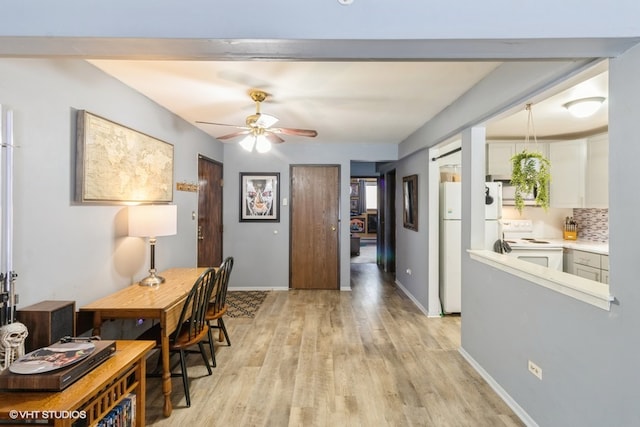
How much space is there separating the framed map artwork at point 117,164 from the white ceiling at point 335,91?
44 cm

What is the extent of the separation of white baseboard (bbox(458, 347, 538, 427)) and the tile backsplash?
2679 millimetres

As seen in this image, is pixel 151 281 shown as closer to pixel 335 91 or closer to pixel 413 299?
pixel 335 91

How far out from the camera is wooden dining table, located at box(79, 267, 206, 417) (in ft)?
6.67

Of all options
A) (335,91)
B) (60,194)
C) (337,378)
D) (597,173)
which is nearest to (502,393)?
(337,378)

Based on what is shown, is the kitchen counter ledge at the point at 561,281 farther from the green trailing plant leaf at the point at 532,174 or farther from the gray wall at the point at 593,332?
the green trailing plant leaf at the point at 532,174

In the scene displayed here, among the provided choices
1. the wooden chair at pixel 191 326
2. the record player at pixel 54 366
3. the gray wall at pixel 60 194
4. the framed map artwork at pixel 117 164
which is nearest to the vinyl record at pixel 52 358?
the record player at pixel 54 366

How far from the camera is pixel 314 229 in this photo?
16.7 ft

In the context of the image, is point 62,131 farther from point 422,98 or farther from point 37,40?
point 422,98

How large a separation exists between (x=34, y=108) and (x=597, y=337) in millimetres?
3222

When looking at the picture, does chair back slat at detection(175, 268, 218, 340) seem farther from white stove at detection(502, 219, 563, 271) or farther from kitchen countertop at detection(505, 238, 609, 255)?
kitchen countertop at detection(505, 238, 609, 255)

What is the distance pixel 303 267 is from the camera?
5105mm

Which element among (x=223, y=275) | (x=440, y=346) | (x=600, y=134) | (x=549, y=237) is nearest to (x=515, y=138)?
(x=600, y=134)

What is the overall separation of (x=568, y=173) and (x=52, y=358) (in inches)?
207

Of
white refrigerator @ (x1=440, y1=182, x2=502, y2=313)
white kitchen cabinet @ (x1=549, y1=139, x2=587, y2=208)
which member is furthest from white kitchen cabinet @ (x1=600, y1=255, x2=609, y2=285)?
white refrigerator @ (x1=440, y1=182, x2=502, y2=313)
